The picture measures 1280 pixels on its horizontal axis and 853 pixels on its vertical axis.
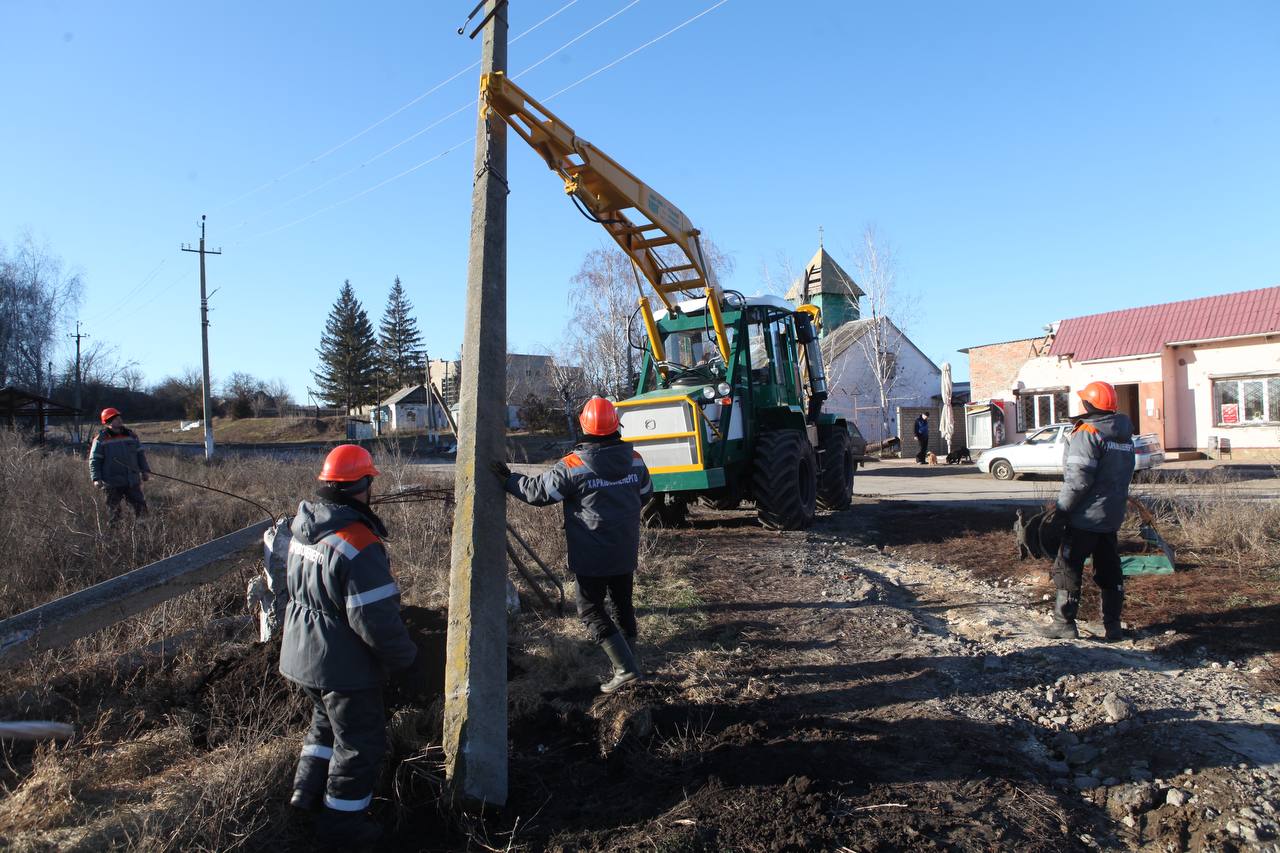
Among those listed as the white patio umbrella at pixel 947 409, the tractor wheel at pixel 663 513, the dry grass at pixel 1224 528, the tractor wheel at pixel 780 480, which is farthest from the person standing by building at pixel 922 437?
the tractor wheel at pixel 780 480

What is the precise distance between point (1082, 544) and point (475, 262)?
4.42 m

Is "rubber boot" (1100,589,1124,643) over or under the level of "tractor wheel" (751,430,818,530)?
under

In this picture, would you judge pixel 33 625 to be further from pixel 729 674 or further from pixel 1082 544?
pixel 1082 544

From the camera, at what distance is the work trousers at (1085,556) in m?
5.41

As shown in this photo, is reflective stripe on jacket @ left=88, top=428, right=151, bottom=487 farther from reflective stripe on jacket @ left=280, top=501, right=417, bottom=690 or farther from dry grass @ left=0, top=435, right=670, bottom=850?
reflective stripe on jacket @ left=280, top=501, right=417, bottom=690

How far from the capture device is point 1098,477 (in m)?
5.36

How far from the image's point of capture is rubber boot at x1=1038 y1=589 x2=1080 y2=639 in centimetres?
540

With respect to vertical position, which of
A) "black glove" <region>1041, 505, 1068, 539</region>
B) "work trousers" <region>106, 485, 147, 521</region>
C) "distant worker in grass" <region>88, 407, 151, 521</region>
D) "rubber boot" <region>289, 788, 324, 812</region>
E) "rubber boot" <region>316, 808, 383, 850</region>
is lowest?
"rubber boot" <region>316, 808, 383, 850</region>

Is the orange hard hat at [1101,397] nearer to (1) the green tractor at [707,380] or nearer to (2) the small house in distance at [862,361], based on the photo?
(1) the green tractor at [707,380]

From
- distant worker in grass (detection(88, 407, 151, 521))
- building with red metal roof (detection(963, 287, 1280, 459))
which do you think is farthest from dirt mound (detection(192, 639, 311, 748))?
building with red metal roof (detection(963, 287, 1280, 459))

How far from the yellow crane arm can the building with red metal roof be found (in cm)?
1596

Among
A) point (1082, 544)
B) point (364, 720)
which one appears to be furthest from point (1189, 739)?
point (364, 720)

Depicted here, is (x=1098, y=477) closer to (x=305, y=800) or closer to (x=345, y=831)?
→ (x=345, y=831)

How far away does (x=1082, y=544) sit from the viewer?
543cm
